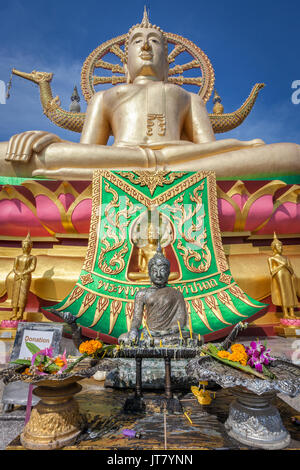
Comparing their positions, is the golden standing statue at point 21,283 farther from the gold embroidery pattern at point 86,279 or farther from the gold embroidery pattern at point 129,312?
the gold embroidery pattern at point 129,312

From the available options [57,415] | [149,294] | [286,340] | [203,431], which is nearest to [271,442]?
[203,431]

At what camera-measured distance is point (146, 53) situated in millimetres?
5789

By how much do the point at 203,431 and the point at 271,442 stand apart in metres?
0.28

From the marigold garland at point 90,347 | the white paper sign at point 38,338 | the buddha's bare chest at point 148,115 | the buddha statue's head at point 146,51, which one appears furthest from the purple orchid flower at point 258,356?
the buddha statue's head at point 146,51

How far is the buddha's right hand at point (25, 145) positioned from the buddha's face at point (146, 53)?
2830mm

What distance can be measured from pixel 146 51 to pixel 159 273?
528 cm

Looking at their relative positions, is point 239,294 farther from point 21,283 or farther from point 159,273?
point 21,283

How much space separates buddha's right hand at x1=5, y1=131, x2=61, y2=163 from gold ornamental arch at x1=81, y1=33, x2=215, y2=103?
10.4 ft

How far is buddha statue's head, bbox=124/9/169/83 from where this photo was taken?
582 centimetres

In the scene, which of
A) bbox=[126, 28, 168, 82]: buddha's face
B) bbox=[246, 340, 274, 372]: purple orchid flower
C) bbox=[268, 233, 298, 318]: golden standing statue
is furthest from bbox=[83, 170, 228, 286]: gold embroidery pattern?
bbox=[126, 28, 168, 82]: buddha's face

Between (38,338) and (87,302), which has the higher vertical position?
(87,302)

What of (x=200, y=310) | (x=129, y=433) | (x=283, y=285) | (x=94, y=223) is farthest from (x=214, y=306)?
(x=129, y=433)

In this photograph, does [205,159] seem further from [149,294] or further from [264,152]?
[149,294]

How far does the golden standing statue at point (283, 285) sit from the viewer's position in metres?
3.38
